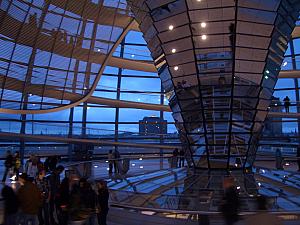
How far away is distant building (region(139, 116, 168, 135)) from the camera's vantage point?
37.7 m

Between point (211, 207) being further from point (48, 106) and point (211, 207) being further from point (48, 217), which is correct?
point (48, 106)

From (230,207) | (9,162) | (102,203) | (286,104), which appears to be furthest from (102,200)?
(286,104)

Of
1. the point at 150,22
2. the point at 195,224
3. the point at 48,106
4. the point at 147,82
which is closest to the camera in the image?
the point at 195,224

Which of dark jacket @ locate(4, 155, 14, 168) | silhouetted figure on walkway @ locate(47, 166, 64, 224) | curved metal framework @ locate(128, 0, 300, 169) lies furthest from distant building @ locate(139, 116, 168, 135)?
silhouetted figure on walkway @ locate(47, 166, 64, 224)

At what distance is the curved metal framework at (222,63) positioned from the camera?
14.3 metres

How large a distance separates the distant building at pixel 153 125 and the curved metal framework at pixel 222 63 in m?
21.8

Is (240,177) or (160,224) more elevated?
(240,177)

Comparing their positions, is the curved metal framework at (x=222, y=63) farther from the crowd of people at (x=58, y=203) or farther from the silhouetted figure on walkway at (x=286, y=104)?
the silhouetted figure on walkway at (x=286, y=104)

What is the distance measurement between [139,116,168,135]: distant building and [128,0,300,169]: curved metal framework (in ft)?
71.6

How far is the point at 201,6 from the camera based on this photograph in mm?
14180

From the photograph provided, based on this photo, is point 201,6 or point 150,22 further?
point 150,22

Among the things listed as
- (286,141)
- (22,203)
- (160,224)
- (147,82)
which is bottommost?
(160,224)

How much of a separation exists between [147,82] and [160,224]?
110ft

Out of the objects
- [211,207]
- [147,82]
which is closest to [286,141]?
[147,82]
